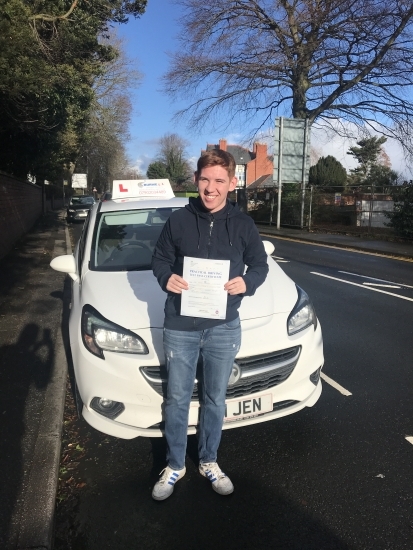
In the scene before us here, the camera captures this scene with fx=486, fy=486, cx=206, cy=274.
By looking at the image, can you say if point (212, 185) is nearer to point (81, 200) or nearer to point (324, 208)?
point (324, 208)

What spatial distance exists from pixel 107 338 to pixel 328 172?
38.2 m

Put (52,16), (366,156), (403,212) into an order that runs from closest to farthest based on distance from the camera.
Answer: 1. (52,16)
2. (403,212)
3. (366,156)

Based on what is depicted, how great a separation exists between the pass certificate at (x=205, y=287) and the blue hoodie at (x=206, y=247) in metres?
0.08

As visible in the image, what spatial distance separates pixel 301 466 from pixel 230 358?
3.27 ft

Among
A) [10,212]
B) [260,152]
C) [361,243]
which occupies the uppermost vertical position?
[260,152]

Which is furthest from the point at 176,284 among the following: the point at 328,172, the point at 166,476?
the point at 328,172

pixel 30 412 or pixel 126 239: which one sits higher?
pixel 126 239

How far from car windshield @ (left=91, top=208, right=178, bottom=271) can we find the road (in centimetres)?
141

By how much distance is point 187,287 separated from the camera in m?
2.54

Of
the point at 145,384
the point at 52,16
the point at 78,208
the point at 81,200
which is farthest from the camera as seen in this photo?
the point at 81,200

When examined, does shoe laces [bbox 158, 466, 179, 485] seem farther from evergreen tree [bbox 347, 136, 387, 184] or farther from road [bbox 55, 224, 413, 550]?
evergreen tree [bbox 347, 136, 387, 184]

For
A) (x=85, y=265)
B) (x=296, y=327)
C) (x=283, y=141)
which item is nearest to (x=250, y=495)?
(x=296, y=327)

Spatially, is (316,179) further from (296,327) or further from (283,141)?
(296,327)

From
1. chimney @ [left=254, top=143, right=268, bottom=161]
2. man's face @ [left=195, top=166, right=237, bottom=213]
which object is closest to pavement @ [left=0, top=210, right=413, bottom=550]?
man's face @ [left=195, top=166, right=237, bottom=213]
